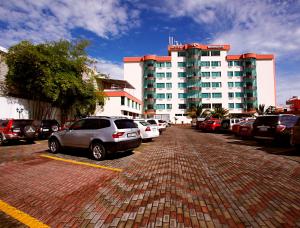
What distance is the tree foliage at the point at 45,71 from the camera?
1833 cm

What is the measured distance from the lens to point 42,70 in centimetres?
1828

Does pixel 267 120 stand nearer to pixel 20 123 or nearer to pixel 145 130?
pixel 145 130

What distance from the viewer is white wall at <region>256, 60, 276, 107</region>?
64.6 meters

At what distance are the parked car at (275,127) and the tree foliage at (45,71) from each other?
701 inches

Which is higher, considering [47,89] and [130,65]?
[130,65]

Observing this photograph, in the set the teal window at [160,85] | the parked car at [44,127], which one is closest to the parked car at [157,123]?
the parked car at [44,127]

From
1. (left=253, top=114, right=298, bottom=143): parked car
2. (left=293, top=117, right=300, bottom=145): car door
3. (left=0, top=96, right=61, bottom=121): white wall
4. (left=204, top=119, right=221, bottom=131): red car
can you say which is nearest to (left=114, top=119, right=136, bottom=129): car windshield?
(left=293, top=117, right=300, bottom=145): car door

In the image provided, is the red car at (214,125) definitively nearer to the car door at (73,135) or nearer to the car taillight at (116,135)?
the car taillight at (116,135)

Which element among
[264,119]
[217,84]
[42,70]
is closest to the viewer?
[264,119]

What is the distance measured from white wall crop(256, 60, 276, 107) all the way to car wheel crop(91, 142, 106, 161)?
68.9 meters

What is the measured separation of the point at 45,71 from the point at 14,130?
826 cm

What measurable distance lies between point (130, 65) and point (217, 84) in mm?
30615

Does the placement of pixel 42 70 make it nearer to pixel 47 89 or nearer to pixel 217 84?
pixel 47 89

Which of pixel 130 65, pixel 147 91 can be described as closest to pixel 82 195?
pixel 147 91
